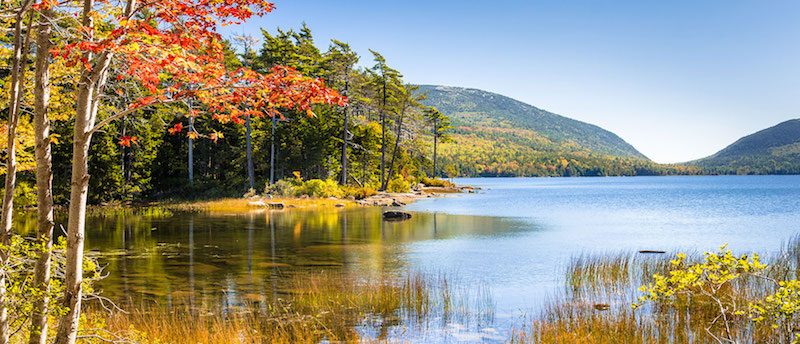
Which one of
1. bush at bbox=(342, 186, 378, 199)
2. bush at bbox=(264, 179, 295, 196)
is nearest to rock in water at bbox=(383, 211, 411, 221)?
bush at bbox=(264, 179, 295, 196)

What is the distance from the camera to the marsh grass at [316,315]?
7699 mm

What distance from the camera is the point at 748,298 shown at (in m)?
9.56

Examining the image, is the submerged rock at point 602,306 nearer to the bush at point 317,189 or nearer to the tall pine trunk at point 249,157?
the bush at point 317,189

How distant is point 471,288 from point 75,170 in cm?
933

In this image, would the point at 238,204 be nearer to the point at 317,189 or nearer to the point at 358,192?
the point at 317,189

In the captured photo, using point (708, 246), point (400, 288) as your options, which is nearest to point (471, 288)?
point (400, 288)

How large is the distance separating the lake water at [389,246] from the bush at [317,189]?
926 centimetres

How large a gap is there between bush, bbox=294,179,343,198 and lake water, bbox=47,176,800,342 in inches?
365

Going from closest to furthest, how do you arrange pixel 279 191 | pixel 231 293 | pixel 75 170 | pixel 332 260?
pixel 75 170
pixel 231 293
pixel 332 260
pixel 279 191

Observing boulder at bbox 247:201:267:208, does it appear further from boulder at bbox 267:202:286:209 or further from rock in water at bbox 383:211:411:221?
rock in water at bbox 383:211:411:221

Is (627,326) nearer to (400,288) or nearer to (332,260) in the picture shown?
(400,288)

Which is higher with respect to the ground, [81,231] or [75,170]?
[75,170]

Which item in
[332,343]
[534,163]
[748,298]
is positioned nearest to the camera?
[332,343]

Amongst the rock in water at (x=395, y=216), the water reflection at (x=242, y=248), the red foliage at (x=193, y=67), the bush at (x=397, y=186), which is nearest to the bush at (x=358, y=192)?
the bush at (x=397, y=186)
